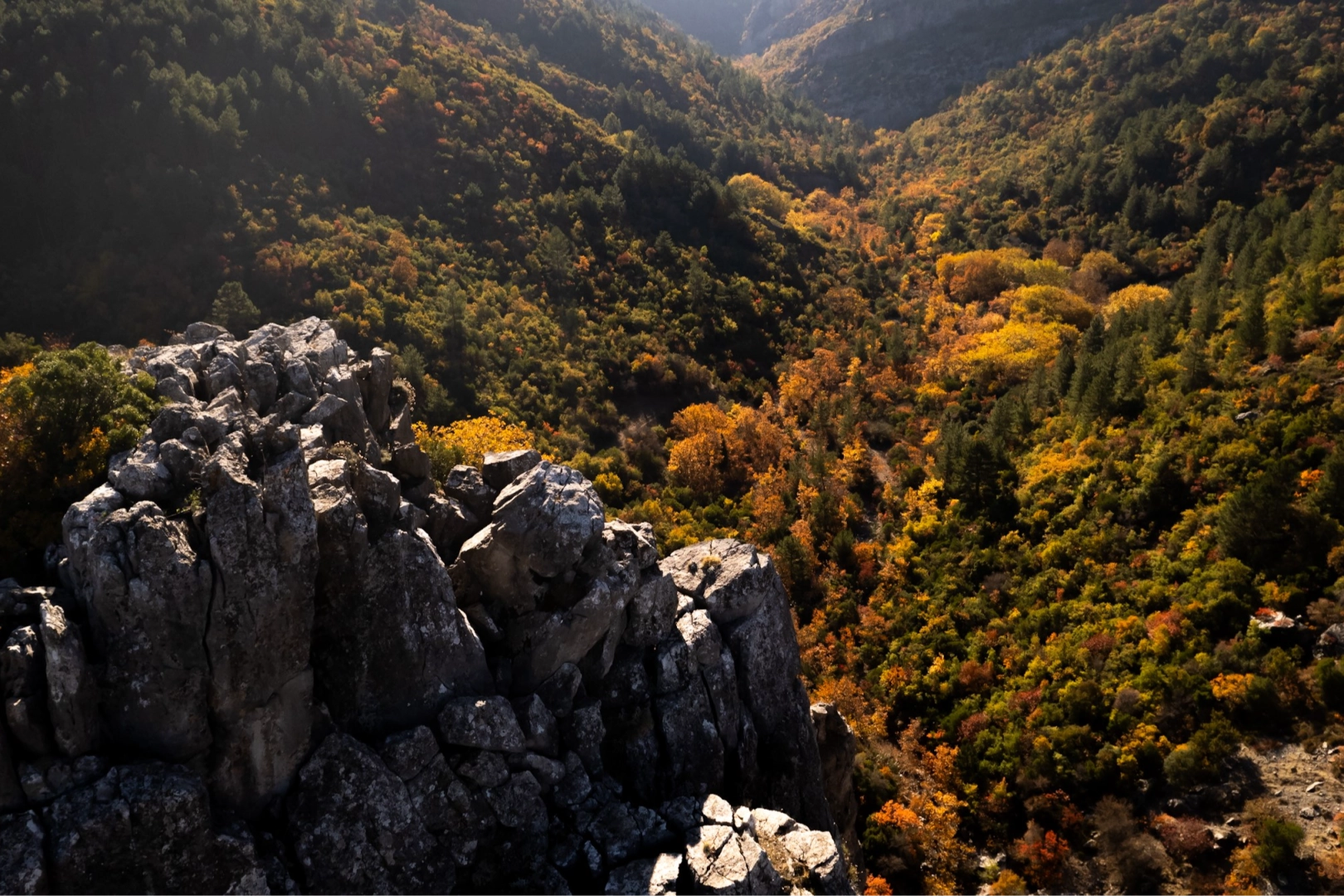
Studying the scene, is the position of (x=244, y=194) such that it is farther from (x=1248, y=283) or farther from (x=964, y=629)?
(x=1248, y=283)

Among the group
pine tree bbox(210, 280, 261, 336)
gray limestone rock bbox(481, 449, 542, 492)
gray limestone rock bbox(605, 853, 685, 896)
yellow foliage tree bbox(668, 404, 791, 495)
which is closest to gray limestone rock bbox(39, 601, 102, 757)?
gray limestone rock bbox(605, 853, 685, 896)

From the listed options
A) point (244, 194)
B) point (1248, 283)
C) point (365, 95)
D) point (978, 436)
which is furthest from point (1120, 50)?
point (244, 194)

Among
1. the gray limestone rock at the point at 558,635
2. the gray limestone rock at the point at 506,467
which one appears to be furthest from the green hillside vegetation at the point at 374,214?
the gray limestone rock at the point at 558,635

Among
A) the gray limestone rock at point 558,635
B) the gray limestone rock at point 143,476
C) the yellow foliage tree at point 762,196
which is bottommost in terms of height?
the gray limestone rock at point 558,635

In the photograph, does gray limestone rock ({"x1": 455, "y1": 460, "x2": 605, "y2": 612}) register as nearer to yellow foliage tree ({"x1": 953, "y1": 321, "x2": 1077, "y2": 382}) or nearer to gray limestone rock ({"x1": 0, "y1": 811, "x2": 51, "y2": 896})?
gray limestone rock ({"x1": 0, "y1": 811, "x2": 51, "y2": 896})

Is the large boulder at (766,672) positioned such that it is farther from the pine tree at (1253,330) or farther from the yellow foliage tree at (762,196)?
the yellow foliage tree at (762,196)

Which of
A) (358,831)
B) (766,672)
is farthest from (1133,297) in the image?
(358,831)
